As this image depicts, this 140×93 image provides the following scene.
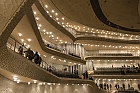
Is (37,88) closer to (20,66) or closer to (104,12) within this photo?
(20,66)

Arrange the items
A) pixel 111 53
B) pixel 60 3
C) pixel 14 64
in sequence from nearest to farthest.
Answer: pixel 14 64 → pixel 60 3 → pixel 111 53

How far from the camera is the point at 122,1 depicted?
20.7 meters

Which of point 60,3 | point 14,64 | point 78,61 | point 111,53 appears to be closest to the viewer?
point 14,64

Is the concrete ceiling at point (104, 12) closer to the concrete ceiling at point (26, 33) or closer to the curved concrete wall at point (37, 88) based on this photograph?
the concrete ceiling at point (26, 33)

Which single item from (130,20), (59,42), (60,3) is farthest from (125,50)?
(60,3)

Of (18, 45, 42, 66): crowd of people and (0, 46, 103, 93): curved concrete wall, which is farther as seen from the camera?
(18, 45, 42, 66): crowd of people

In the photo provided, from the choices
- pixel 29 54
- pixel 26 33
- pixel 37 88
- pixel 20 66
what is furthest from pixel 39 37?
pixel 20 66

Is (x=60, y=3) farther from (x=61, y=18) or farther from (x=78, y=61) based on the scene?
(x=78, y=61)

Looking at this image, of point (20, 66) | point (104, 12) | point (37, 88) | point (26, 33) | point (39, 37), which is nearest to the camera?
point (20, 66)

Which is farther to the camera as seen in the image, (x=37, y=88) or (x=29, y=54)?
Answer: (x=37, y=88)

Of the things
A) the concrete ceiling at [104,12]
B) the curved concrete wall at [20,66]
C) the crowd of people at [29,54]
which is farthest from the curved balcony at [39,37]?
the concrete ceiling at [104,12]

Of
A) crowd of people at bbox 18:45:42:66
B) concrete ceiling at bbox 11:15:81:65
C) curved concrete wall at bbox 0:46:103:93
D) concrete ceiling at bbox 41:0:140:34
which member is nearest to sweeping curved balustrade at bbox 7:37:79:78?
crowd of people at bbox 18:45:42:66

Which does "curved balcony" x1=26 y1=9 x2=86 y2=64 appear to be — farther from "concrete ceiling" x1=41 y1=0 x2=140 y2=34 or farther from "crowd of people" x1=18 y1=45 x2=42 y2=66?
"concrete ceiling" x1=41 y1=0 x2=140 y2=34

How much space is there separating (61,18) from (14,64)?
51.0 ft
